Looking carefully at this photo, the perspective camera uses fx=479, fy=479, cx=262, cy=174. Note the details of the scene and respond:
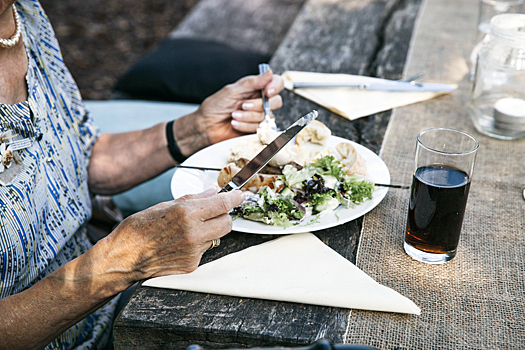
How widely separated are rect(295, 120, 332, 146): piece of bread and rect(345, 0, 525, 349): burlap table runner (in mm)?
Result: 178

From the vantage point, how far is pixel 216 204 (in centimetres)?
91

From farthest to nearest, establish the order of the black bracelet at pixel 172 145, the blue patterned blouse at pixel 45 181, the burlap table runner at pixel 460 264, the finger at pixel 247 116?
the black bracelet at pixel 172 145 < the finger at pixel 247 116 < the blue patterned blouse at pixel 45 181 < the burlap table runner at pixel 460 264

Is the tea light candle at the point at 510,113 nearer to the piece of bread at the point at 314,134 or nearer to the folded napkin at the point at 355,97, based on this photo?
the folded napkin at the point at 355,97

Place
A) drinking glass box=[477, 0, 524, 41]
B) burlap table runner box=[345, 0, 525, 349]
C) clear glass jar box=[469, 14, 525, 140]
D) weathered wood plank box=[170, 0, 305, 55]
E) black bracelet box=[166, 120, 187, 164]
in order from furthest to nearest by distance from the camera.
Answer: weathered wood plank box=[170, 0, 305, 55]
drinking glass box=[477, 0, 524, 41]
black bracelet box=[166, 120, 187, 164]
clear glass jar box=[469, 14, 525, 140]
burlap table runner box=[345, 0, 525, 349]

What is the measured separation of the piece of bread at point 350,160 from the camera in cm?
113

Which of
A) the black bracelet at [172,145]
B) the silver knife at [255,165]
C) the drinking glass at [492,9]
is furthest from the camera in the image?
the drinking glass at [492,9]

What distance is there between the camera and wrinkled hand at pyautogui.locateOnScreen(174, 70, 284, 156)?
1.46 m

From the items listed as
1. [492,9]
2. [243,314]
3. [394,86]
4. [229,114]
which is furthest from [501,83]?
[243,314]

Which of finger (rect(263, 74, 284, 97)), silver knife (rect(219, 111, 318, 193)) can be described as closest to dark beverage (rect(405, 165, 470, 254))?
silver knife (rect(219, 111, 318, 193))

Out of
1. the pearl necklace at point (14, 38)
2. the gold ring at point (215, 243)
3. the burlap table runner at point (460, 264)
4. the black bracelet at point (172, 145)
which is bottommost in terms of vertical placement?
the black bracelet at point (172, 145)

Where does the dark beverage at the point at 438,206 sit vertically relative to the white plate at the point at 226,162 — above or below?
above

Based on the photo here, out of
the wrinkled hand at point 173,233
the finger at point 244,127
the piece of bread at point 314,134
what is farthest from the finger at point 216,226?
the finger at point 244,127

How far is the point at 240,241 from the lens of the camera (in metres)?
1.01

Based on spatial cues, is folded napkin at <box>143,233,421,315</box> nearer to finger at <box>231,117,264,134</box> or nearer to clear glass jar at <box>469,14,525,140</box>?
finger at <box>231,117,264,134</box>
